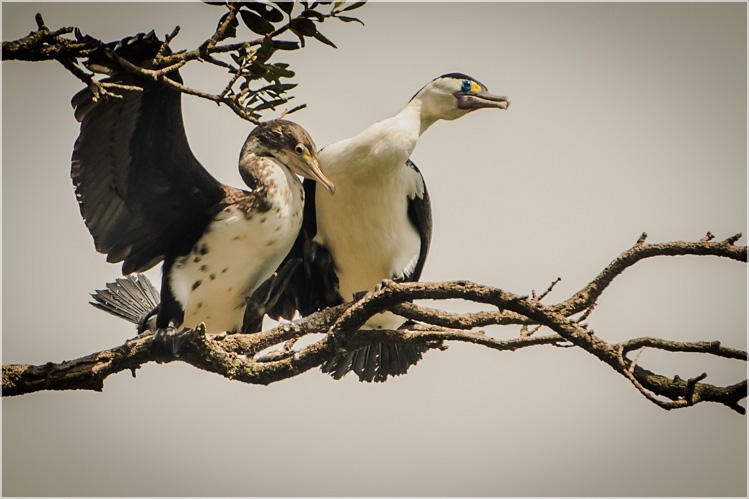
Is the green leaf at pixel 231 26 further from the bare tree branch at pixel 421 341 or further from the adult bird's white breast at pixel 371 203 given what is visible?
the adult bird's white breast at pixel 371 203

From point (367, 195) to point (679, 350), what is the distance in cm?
166

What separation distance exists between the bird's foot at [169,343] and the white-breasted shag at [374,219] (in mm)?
1063

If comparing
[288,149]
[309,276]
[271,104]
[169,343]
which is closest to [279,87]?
[271,104]

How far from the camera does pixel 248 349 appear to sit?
3.33 meters

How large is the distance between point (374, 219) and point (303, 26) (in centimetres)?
129

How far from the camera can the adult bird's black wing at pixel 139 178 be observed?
3436 mm

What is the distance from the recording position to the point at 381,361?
4.29 metres

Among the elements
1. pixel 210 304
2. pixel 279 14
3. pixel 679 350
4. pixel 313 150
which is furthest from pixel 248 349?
pixel 679 350

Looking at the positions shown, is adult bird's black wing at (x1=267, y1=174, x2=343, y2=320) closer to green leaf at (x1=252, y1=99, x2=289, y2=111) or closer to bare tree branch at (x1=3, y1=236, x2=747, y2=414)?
bare tree branch at (x1=3, y1=236, x2=747, y2=414)

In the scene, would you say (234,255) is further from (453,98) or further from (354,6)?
(453,98)

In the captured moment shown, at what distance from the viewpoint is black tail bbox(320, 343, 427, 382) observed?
424 centimetres

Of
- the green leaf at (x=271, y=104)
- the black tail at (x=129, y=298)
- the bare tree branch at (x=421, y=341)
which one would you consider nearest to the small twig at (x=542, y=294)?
the bare tree branch at (x=421, y=341)

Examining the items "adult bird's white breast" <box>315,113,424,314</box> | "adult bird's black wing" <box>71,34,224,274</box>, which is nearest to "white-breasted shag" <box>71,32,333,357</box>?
"adult bird's black wing" <box>71,34,224,274</box>

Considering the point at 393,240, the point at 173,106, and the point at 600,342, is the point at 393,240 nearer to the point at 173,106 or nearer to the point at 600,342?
the point at 173,106
